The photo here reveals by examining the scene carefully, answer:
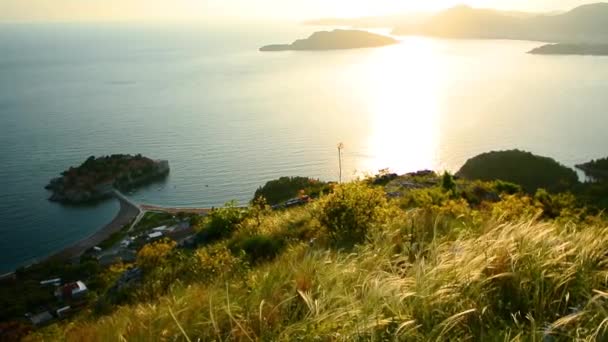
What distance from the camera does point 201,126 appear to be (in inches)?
2494

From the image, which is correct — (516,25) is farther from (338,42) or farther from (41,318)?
(41,318)

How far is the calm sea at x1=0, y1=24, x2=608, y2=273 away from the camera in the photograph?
46594 millimetres

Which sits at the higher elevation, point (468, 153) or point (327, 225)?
point (327, 225)

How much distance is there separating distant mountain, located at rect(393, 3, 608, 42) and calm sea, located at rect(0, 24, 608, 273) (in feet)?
188

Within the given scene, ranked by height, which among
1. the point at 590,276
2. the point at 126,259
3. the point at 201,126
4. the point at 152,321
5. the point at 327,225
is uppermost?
the point at 590,276

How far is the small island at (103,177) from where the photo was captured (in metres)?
46.4

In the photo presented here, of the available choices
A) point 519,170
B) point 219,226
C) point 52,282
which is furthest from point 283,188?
point 219,226

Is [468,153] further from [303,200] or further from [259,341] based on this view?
[259,341]

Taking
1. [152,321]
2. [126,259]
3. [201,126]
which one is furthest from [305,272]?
[201,126]

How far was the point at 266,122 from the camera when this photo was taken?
210 feet

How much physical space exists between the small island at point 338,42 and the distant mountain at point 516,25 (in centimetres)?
3462

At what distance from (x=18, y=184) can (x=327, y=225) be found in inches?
1953

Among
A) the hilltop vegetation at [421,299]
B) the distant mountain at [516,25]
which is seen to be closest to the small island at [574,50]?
the distant mountain at [516,25]

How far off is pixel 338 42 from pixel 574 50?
63.2 meters
